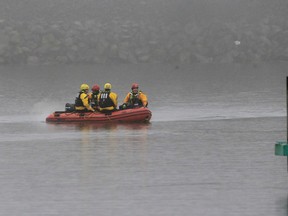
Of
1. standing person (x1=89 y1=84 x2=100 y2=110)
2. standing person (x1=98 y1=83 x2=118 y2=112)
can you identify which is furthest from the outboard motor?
standing person (x1=98 y1=83 x2=118 y2=112)

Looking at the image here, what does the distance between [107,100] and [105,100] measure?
12 centimetres

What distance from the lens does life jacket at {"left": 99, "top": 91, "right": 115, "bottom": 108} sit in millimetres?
72188

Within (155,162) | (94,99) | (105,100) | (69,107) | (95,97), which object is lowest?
(155,162)

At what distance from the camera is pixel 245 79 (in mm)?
147750

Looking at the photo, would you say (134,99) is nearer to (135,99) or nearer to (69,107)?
(135,99)

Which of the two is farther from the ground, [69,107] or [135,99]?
[135,99]

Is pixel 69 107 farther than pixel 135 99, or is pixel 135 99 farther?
pixel 69 107

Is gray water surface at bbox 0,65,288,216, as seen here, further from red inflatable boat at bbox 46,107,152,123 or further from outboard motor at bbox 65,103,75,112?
outboard motor at bbox 65,103,75,112

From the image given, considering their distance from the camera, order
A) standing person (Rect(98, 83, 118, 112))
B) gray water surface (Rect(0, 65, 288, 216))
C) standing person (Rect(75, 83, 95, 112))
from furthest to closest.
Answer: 1. standing person (Rect(75, 83, 95, 112))
2. standing person (Rect(98, 83, 118, 112))
3. gray water surface (Rect(0, 65, 288, 216))

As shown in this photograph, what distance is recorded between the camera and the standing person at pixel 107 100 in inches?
2847

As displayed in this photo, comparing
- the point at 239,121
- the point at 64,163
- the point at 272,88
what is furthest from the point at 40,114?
the point at 272,88

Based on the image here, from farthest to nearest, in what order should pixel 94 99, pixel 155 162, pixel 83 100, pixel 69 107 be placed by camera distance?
pixel 69 107 < pixel 94 99 < pixel 83 100 < pixel 155 162

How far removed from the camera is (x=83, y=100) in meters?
72.9

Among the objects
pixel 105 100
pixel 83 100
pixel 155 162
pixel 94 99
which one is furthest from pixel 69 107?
pixel 155 162
